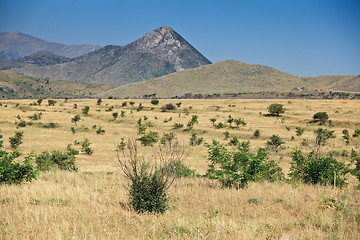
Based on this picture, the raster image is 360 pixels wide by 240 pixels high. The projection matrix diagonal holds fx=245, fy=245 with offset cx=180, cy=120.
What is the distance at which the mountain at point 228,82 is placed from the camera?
148125 millimetres

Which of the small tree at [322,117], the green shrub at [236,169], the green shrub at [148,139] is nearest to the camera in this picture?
the green shrub at [236,169]

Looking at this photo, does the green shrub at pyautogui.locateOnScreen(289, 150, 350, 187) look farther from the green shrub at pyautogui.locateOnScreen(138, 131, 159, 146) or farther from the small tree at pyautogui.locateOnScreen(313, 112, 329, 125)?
the small tree at pyautogui.locateOnScreen(313, 112, 329, 125)

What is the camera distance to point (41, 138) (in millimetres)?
36469

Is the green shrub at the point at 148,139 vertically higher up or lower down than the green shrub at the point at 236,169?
lower down

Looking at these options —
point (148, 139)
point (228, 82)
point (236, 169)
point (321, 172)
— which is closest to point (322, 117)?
point (148, 139)

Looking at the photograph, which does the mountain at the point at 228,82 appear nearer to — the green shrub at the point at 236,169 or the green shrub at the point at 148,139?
the green shrub at the point at 148,139

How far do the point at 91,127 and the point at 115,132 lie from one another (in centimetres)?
610

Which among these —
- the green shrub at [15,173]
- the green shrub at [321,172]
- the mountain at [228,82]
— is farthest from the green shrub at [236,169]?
the mountain at [228,82]

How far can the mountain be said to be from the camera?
148125mm

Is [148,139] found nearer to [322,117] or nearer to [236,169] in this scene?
[236,169]

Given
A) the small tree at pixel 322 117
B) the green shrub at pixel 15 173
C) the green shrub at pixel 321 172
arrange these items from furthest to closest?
1. the small tree at pixel 322 117
2. the green shrub at pixel 321 172
3. the green shrub at pixel 15 173

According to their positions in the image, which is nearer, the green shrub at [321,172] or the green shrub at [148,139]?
the green shrub at [321,172]

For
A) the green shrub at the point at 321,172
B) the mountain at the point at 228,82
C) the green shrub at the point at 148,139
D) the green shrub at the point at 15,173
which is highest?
the mountain at the point at 228,82

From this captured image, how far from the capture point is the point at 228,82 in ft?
522
